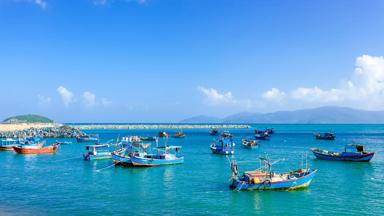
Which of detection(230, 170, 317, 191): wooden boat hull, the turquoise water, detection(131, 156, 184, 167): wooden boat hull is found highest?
detection(131, 156, 184, 167): wooden boat hull

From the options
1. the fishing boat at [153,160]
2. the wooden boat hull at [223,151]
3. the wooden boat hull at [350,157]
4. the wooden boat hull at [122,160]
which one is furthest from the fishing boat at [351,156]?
the wooden boat hull at [122,160]

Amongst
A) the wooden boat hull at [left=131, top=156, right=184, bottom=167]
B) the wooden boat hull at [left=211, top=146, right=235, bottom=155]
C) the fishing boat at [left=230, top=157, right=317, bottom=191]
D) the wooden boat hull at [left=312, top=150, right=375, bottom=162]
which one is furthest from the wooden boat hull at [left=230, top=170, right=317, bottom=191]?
the wooden boat hull at [left=211, top=146, right=235, bottom=155]

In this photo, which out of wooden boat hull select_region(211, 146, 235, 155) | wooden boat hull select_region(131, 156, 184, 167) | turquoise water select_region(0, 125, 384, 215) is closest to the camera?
turquoise water select_region(0, 125, 384, 215)

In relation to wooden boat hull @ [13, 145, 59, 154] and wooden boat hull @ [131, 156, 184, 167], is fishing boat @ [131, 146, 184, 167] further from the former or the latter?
wooden boat hull @ [13, 145, 59, 154]

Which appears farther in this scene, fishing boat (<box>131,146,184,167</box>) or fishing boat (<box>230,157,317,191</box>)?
fishing boat (<box>131,146,184,167</box>)

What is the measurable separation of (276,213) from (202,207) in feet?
16.3

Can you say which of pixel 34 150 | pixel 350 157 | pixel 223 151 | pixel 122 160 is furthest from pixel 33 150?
pixel 350 157

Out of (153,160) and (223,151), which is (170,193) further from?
(223,151)

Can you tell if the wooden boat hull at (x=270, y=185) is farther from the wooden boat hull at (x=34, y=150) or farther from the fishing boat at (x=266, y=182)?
the wooden boat hull at (x=34, y=150)

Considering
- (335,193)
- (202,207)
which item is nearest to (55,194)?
(202,207)

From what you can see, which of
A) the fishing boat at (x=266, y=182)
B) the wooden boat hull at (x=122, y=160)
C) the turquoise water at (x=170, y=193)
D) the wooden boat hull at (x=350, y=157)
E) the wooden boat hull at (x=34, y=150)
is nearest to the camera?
the turquoise water at (x=170, y=193)

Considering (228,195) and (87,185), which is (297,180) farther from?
(87,185)

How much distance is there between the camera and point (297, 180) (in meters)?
31.1

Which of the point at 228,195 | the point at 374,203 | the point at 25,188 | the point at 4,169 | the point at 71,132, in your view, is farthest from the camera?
the point at 71,132
